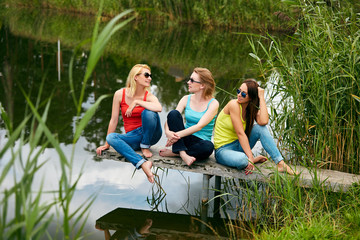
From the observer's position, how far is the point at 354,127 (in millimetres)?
3678

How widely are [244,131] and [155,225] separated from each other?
985 mm

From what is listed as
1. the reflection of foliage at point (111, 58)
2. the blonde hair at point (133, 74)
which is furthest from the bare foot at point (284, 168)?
the blonde hair at point (133, 74)

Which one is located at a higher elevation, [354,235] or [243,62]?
[243,62]

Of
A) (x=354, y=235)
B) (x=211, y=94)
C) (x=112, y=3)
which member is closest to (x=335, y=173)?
(x=354, y=235)

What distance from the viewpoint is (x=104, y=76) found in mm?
9109

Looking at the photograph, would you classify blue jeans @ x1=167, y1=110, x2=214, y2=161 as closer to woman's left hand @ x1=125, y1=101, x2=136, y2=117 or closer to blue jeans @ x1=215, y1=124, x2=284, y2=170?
blue jeans @ x1=215, y1=124, x2=284, y2=170

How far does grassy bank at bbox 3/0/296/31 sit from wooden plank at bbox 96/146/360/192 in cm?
1149

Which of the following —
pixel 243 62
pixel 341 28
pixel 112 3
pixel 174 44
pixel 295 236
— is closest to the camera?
pixel 295 236

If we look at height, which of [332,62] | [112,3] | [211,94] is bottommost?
[211,94]

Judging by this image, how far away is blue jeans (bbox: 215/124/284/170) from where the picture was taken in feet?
11.6

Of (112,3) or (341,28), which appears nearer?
(341,28)

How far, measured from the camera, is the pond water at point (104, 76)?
3.99 m

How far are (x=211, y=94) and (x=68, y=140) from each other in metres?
2.28

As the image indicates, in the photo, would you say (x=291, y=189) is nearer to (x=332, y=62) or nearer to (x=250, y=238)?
(x=250, y=238)
